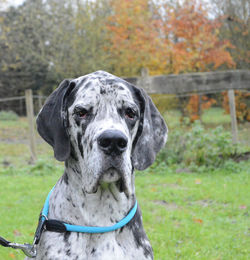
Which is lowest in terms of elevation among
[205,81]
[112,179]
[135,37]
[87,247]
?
[87,247]

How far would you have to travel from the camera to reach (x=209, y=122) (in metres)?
12.8

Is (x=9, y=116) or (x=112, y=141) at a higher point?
(x=9, y=116)

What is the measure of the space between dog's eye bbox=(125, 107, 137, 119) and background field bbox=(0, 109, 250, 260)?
2.24 meters

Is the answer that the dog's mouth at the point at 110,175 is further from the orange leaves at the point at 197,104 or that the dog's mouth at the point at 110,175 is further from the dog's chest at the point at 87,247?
the orange leaves at the point at 197,104

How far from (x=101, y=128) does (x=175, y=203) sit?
13.8ft

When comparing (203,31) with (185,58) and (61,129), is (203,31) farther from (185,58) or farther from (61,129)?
(61,129)

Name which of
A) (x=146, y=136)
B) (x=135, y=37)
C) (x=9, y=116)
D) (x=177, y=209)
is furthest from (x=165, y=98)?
(x=9, y=116)

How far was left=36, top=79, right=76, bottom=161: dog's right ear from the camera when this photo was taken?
98.4 inches

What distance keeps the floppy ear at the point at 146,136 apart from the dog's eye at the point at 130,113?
5.4 inches

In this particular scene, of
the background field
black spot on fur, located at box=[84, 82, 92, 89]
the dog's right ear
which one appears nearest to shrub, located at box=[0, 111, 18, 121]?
the background field

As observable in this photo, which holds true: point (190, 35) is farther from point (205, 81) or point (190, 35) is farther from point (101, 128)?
point (101, 128)

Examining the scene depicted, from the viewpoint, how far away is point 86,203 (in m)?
2.51

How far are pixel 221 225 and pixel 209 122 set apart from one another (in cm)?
790

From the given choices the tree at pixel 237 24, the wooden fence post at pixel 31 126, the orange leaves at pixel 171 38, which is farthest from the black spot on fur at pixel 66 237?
the tree at pixel 237 24
